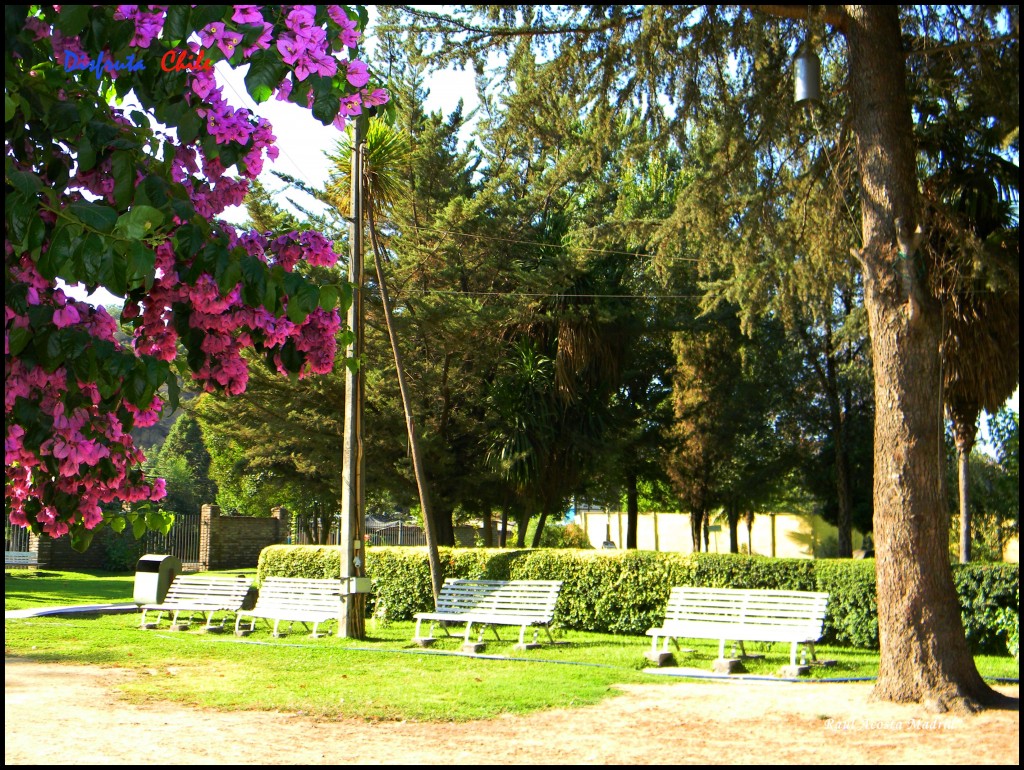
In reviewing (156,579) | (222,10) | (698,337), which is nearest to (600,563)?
(156,579)

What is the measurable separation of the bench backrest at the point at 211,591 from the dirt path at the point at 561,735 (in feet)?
21.2

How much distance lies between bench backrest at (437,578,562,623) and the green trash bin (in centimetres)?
590

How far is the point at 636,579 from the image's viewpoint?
50.5 ft

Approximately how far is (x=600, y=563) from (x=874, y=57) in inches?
350

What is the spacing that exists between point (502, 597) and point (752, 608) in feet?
12.6

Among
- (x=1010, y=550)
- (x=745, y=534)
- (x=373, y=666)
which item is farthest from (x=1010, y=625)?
(x=745, y=534)

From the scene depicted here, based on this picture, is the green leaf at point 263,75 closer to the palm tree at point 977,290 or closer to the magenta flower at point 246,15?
the magenta flower at point 246,15

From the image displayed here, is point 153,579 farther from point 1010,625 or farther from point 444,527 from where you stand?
point 1010,625

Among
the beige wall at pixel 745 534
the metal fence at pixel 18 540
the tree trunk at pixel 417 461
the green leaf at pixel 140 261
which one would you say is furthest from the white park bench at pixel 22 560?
the green leaf at pixel 140 261

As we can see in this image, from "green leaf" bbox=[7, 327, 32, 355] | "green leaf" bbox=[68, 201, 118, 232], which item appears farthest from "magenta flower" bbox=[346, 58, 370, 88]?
"green leaf" bbox=[7, 327, 32, 355]

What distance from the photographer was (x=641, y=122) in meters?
11.7

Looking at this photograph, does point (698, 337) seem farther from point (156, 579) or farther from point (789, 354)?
point (156, 579)

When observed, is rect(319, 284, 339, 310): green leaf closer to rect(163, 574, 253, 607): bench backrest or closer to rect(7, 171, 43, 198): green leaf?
rect(7, 171, 43, 198): green leaf

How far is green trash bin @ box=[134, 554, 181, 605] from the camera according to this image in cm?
1797
